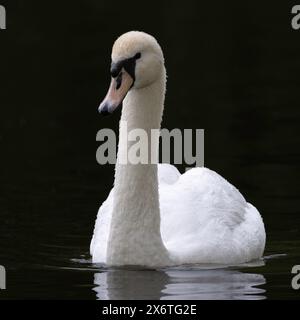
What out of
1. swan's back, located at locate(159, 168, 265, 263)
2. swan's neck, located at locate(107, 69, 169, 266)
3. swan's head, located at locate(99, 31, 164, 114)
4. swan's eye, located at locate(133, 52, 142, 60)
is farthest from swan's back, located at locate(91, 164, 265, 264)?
swan's eye, located at locate(133, 52, 142, 60)

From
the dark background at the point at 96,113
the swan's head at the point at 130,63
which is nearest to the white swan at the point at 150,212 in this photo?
the swan's head at the point at 130,63

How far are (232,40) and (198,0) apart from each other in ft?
25.4

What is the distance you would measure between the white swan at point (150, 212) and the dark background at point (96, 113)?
50cm

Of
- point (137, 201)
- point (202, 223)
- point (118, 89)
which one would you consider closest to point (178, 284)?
point (137, 201)

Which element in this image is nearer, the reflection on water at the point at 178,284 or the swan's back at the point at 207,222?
the reflection on water at the point at 178,284

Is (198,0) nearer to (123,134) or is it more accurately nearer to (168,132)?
(168,132)

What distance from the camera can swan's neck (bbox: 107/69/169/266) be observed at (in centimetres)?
1390

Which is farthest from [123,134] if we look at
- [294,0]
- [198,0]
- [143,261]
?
[198,0]

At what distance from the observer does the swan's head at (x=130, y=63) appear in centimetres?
1345

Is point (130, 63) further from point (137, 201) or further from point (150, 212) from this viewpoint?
point (150, 212)

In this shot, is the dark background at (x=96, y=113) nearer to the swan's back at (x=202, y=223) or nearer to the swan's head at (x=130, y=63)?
the swan's back at (x=202, y=223)

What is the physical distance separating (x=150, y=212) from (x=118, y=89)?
1.29 metres

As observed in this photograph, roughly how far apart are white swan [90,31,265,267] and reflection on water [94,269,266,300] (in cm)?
14

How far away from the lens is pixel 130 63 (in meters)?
13.5
